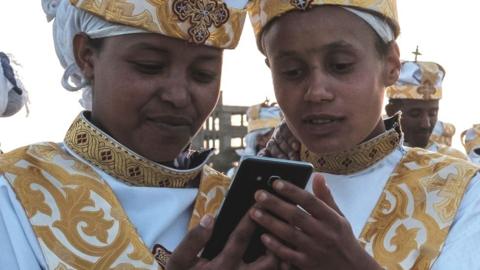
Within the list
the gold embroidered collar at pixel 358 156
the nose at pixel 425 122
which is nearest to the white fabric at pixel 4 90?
the gold embroidered collar at pixel 358 156

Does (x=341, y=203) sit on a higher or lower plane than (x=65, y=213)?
lower

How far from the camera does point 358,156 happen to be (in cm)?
332

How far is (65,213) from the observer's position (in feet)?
9.12

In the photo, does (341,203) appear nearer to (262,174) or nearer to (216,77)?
(216,77)

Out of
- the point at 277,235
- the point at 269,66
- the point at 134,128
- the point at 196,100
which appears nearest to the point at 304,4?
the point at 269,66

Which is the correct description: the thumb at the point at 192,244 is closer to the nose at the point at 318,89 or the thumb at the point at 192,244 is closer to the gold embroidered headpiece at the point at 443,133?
the nose at the point at 318,89

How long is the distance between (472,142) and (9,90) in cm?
736

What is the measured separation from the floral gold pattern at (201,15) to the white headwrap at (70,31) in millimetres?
270

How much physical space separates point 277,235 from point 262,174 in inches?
7.4

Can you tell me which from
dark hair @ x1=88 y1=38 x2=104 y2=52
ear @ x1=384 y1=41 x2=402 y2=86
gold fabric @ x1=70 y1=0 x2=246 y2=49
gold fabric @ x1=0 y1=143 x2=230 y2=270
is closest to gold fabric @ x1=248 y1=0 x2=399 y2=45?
Answer: ear @ x1=384 y1=41 x2=402 y2=86

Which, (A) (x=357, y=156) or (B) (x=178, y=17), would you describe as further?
(A) (x=357, y=156)

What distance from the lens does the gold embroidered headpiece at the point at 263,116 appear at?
34.6 ft

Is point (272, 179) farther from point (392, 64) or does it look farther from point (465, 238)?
point (392, 64)

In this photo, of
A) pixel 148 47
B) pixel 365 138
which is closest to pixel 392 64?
pixel 365 138
